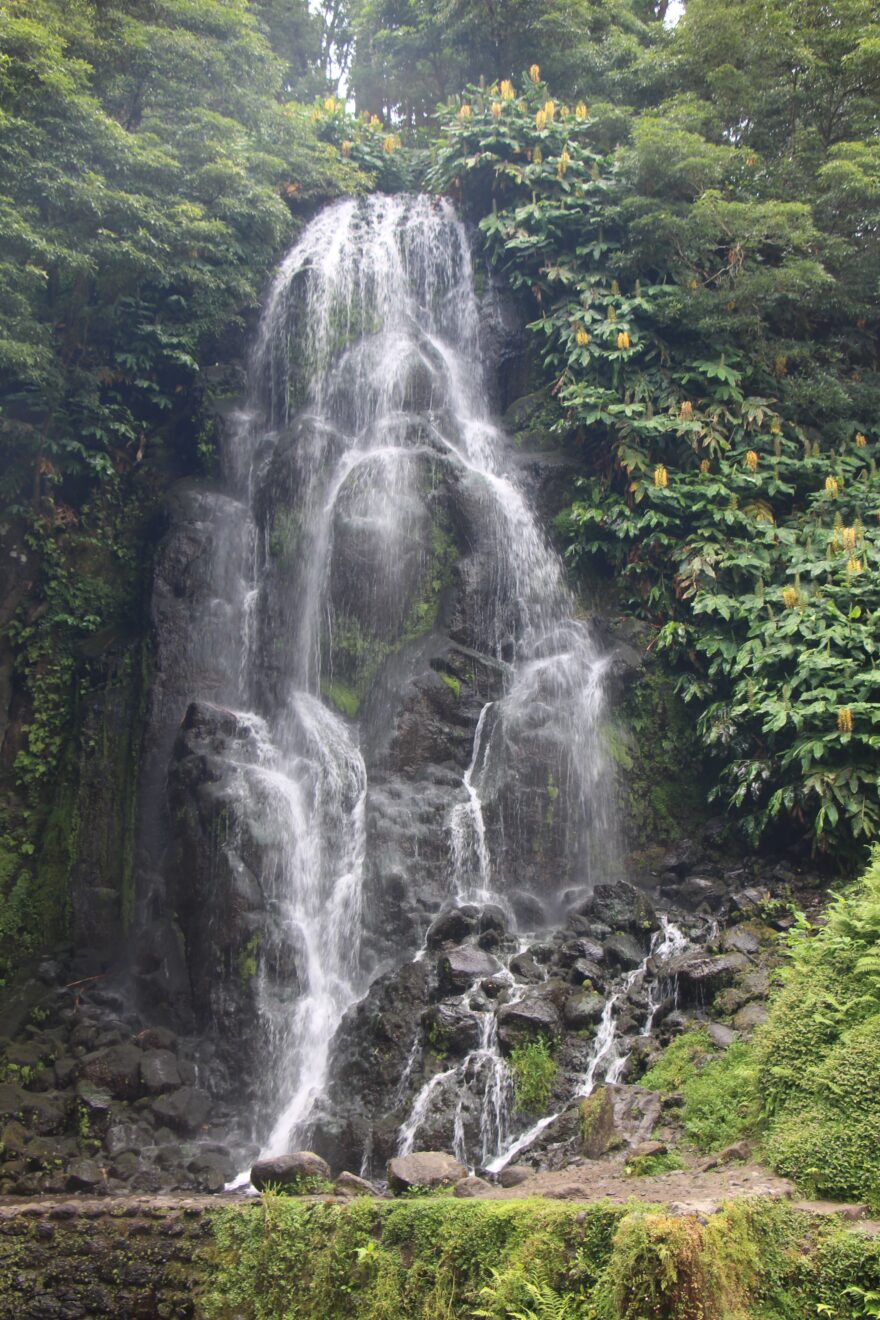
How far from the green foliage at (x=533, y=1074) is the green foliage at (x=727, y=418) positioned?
12.0ft

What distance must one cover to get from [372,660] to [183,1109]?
5827 millimetres

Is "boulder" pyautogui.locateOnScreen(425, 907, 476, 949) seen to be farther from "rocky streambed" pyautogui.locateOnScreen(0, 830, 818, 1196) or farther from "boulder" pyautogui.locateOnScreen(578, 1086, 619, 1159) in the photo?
"boulder" pyautogui.locateOnScreen(578, 1086, 619, 1159)

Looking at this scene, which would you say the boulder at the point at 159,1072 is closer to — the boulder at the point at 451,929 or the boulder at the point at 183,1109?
the boulder at the point at 183,1109

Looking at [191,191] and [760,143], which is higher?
[760,143]

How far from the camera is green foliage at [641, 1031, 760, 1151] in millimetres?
6551

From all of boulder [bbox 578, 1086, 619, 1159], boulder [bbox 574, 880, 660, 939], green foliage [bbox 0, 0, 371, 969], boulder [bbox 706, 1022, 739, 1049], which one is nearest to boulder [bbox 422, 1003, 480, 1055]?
boulder [bbox 578, 1086, 619, 1159]

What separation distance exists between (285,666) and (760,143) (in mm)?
11898

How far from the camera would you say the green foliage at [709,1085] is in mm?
6551

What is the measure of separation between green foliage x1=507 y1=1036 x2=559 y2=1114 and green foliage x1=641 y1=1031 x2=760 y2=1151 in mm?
977

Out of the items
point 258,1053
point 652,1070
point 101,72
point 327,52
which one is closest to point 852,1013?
point 652,1070

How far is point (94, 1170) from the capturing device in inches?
325

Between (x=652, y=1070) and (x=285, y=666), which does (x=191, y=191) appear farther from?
(x=652, y=1070)

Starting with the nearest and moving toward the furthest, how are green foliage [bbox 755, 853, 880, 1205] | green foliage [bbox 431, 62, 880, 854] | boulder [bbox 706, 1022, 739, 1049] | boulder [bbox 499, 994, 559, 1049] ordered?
1. green foliage [bbox 755, 853, 880, 1205]
2. boulder [bbox 706, 1022, 739, 1049]
3. boulder [bbox 499, 994, 559, 1049]
4. green foliage [bbox 431, 62, 880, 854]

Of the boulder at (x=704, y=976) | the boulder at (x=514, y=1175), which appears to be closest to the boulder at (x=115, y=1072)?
the boulder at (x=514, y=1175)
